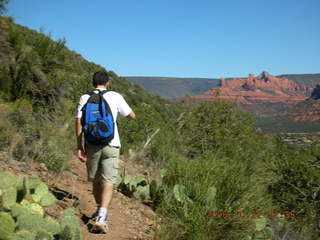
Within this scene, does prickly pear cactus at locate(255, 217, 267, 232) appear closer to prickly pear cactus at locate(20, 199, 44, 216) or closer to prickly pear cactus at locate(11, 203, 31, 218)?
prickly pear cactus at locate(20, 199, 44, 216)

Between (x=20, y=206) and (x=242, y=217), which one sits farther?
(x=242, y=217)

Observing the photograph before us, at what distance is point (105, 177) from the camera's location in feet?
11.8

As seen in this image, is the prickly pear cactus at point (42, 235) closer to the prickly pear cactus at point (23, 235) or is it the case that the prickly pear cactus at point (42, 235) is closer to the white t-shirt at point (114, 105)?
the prickly pear cactus at point (23, 235)

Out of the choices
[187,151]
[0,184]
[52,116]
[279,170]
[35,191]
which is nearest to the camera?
[0,184]

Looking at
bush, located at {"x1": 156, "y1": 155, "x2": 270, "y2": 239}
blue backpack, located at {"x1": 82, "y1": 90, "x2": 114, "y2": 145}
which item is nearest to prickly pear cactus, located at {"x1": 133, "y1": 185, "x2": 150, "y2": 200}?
bush, located at {"x1": 156, "y1": 155, "x2": 270, "y2": 239}

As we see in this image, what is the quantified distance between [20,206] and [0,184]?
416 millimetres

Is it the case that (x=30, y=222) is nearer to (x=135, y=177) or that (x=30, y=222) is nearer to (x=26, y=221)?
(x=26, y=221)

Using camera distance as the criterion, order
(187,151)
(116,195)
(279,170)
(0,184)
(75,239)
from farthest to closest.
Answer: (279,170) → (187,151) → (116,195) → (0,184) → (75,239)

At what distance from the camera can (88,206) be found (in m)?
4.36

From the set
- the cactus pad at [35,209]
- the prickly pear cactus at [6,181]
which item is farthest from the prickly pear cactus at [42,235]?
the prickly pear cactus at [6,181]

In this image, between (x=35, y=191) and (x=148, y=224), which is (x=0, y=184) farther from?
(x=148, y=224)

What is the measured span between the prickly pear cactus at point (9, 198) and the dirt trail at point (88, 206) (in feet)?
2.52

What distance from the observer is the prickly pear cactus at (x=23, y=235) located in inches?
96.8

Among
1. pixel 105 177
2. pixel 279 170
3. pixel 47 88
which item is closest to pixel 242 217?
pixel 105 177
